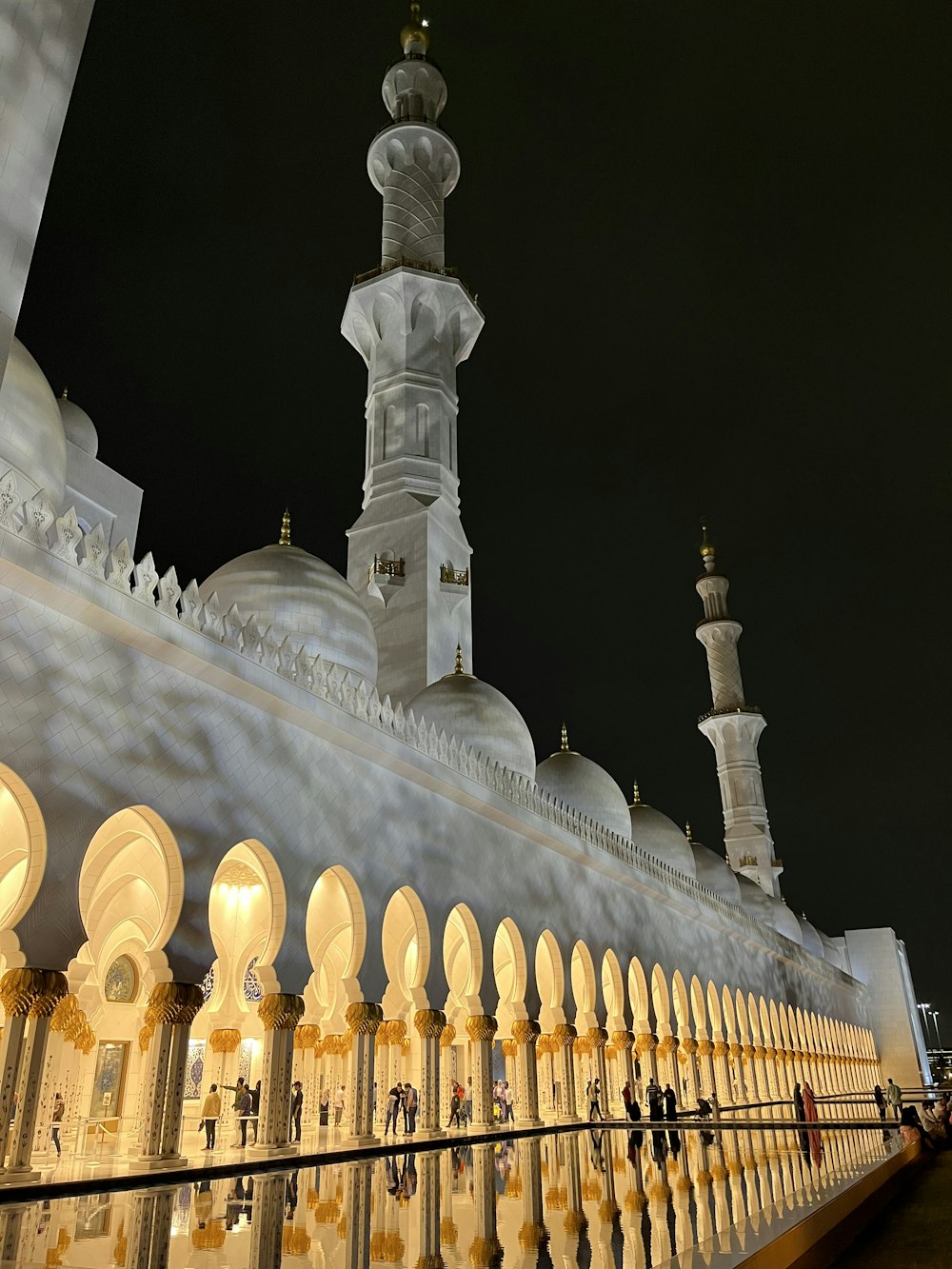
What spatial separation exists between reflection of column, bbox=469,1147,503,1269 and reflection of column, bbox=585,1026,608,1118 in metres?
6.01

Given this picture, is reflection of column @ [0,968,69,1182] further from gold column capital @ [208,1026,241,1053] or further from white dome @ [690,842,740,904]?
white dome @ [690,842,740,904]

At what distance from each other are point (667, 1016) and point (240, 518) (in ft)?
53.1

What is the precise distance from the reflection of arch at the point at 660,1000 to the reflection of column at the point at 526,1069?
4.38m

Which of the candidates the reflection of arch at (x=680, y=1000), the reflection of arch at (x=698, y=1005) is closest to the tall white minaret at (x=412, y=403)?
the reflection of arch at (x=680, y=1000)

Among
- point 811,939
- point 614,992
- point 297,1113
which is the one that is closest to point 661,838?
point 614,992

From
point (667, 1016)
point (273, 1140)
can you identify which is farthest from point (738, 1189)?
point (667, 1016)

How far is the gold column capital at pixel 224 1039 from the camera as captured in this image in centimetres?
1120

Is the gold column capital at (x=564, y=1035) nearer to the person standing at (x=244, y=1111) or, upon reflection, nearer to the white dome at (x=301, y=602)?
the person standing at (x=244, y=1111)

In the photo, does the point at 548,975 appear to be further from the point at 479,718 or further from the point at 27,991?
the point at 27,991

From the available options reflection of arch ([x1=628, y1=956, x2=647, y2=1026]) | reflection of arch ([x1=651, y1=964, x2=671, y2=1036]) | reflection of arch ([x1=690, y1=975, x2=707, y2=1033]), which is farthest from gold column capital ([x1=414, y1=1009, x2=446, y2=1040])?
reflection of arch ([x1=690, y1=975, x2=707, y2=1033])

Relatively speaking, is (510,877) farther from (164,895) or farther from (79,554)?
(79,554)

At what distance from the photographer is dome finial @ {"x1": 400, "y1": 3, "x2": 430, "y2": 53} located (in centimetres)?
2073

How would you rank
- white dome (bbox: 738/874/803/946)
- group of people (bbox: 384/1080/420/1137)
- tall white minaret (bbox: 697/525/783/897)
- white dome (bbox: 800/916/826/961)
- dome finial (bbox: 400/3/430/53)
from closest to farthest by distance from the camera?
1. group of people (bbox: 384/1080/420/1137)
2. dome finial (bbox: 400/3/430/53)
3. white dome (bbox: 738/874/803/946)
4. tall white minaret (bbox: 697/525/783/897)
5. white dome (bbox: 800/916/826/961)

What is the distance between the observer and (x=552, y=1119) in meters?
12.2
